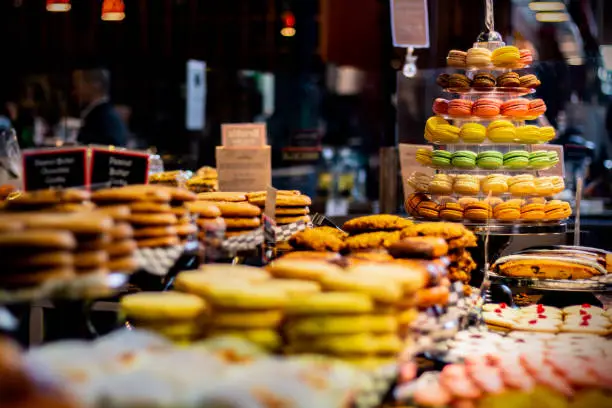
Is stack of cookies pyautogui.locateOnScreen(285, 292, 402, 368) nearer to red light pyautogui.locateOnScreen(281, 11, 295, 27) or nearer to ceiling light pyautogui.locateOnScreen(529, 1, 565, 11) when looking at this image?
ceiling light pyautogui.locateOnScreen(529, 1, 565, 11)

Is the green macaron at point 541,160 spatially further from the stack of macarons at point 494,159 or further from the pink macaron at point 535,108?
the pink macaron at point 535,108

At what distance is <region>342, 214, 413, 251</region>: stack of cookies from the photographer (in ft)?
10.2

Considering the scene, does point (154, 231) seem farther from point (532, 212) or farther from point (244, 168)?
point (532, 212)

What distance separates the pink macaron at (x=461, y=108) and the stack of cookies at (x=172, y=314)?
9.61 ft

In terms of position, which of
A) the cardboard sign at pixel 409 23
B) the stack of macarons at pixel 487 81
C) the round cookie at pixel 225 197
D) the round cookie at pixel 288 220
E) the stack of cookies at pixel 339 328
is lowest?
the stack of cookies at pixel 339 328

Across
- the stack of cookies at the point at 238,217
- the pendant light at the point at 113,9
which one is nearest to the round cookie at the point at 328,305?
the stack of cookies at the point at 238,217

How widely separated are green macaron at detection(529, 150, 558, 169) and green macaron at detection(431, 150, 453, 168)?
0.45 meters

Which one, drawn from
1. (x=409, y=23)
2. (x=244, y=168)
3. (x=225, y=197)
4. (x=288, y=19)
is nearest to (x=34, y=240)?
(x=225, y=197)

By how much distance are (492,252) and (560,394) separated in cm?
238

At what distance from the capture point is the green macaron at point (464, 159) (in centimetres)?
453

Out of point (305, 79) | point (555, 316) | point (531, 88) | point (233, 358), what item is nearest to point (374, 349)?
point (233, 358)

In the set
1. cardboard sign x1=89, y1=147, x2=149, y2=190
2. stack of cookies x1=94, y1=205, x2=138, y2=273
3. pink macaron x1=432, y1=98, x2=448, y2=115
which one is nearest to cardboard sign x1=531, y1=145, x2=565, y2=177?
pink macaron x1=432, y1=98, x2=448, y2=115

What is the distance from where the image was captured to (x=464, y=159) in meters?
4.53

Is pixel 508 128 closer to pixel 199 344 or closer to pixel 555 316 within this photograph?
pixel 555 316
